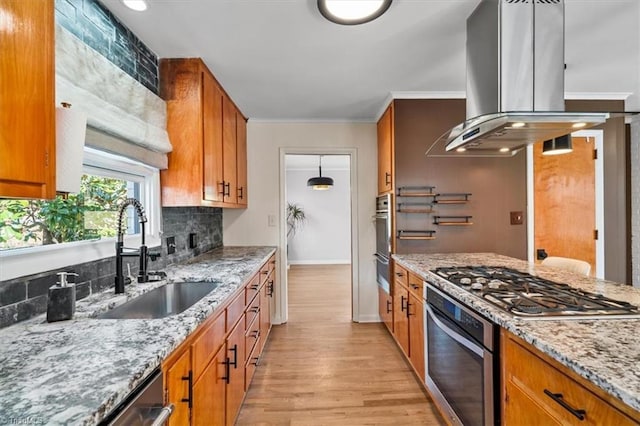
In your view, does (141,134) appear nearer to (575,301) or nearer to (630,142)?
(575,301)

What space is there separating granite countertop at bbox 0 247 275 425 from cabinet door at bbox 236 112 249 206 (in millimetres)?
1974

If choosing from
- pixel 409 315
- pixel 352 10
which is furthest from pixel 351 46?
pixel 409 315

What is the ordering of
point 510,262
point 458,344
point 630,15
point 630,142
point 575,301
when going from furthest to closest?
point 630,142
point 510,262
point 630,15
point 458,344
point 575,301

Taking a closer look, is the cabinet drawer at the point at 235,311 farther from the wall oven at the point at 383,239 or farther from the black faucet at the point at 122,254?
the wall oven at the point at 383,239

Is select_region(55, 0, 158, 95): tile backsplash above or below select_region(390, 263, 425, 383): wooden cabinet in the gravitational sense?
above

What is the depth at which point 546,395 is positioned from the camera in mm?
962

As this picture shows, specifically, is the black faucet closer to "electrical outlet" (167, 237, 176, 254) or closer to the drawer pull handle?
"electrical outlet" (167, 237, 176, 254)

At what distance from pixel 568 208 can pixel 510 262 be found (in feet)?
4.06

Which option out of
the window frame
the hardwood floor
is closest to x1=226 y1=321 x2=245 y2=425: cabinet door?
the hardwood floor

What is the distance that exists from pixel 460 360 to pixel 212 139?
7.10 ft

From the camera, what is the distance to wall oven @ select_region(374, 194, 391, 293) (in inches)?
115

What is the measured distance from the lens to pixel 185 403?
1057 millimetres

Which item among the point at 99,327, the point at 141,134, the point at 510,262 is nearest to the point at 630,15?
the point at 510,262

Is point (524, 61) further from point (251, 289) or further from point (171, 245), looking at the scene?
point (171, 245)
